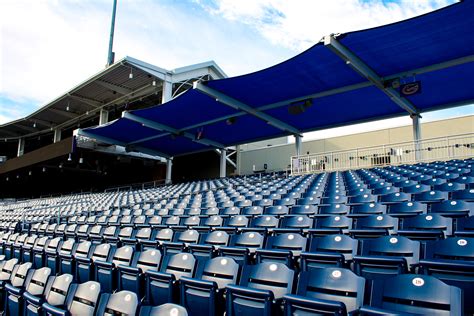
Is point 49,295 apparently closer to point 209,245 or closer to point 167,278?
point 167,278

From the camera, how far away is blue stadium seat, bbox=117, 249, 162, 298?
12.9 feet

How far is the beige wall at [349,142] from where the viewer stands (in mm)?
18703

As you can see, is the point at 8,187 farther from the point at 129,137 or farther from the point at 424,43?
the point at 424,43

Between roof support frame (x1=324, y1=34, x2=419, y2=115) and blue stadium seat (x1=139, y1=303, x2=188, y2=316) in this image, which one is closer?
blue stadium seat (x1=139, y1=303, x2=188, y2=316)

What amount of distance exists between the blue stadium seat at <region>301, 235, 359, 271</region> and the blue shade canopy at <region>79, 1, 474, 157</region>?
704 cm

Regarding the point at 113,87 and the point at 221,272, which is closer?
the point at 221,272

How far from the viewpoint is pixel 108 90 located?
25188 mm

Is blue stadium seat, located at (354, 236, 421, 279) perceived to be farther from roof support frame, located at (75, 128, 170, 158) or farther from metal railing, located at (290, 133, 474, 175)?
roof support frame, located at (75, 128, 170, 158)

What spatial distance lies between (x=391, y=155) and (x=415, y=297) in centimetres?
1315

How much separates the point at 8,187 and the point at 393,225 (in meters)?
41.5

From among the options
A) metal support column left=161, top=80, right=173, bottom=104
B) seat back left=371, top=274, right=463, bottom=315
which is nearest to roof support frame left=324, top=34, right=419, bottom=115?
seat back left=371, top=274, right=463, bottom=315

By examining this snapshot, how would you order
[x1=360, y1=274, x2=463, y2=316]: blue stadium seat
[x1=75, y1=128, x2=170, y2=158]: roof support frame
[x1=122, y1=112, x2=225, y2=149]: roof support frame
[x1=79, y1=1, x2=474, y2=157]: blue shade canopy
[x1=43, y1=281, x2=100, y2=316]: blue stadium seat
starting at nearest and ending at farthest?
[x1=360, y1=274, x2=463, y2=316]: blue stadium seat, [x1=43, y1=281, x2=100, y2=316]: blue stadium seat, [x1=79, y1=1, x2=474, y2=157]: blue shade canopy, [x1=122, y1=112, x2=225, y2=149]: roof support frame, [x1=75, y1=128, x2=170, y2=158]: roof support frame

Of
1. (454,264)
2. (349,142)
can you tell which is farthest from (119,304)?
(349,142)

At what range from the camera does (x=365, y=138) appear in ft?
71.4
